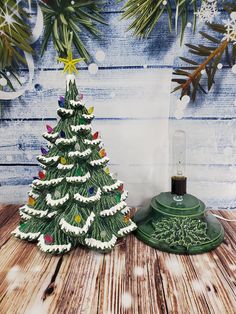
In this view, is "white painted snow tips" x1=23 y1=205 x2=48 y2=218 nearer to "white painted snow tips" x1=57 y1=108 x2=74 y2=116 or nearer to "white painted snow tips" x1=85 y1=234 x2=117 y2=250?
"white painted snow tips" x1=85 y1=234 x2=117 y2=250

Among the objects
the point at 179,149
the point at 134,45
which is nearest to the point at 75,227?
the point at 179,149

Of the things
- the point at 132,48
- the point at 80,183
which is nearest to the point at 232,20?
the point at 132,48

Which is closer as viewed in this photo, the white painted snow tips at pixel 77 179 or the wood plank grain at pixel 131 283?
the wood plank grain at pixel 131 283

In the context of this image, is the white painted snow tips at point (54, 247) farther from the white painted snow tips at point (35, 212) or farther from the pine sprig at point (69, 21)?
the pine sprig at point (69, 21)

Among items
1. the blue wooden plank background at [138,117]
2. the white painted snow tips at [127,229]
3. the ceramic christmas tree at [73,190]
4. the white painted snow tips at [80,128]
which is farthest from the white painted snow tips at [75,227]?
the blue wooden plank background at [138,117]

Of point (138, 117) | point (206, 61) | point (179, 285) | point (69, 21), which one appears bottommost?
point (179, 285)

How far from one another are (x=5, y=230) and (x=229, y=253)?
589mm

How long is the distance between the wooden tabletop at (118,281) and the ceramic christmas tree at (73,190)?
0.13ft

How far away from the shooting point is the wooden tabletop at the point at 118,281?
0.60 meters

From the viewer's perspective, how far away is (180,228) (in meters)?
0.79

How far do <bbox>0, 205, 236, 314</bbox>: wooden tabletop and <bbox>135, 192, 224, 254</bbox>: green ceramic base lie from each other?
0.02m

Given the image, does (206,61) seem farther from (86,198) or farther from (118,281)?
(118,281)

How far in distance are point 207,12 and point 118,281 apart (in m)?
0.74

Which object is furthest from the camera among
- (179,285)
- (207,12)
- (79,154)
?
(207,12)
